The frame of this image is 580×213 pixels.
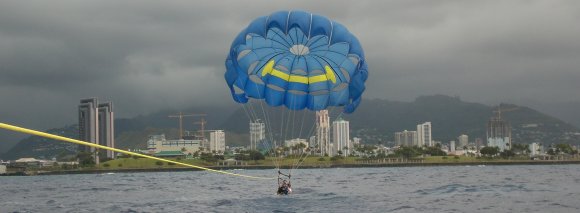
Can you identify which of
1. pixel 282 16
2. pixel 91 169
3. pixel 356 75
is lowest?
pixel 91 169

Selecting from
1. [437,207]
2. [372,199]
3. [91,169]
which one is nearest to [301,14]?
[437,207]

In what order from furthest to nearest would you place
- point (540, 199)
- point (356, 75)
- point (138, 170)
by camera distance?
point (138, 170), point (540, 199), point (356, 75)

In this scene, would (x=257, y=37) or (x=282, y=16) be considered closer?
(x=282, y=16)

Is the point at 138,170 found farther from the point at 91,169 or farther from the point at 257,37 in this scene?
the point at 257,37

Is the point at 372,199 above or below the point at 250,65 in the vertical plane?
below

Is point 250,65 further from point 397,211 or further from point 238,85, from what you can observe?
point 397,211

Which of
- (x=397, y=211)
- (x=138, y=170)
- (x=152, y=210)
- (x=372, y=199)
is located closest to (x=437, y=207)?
(x=397, y=211)

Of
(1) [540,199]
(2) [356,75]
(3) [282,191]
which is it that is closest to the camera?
(2) [356,75]
